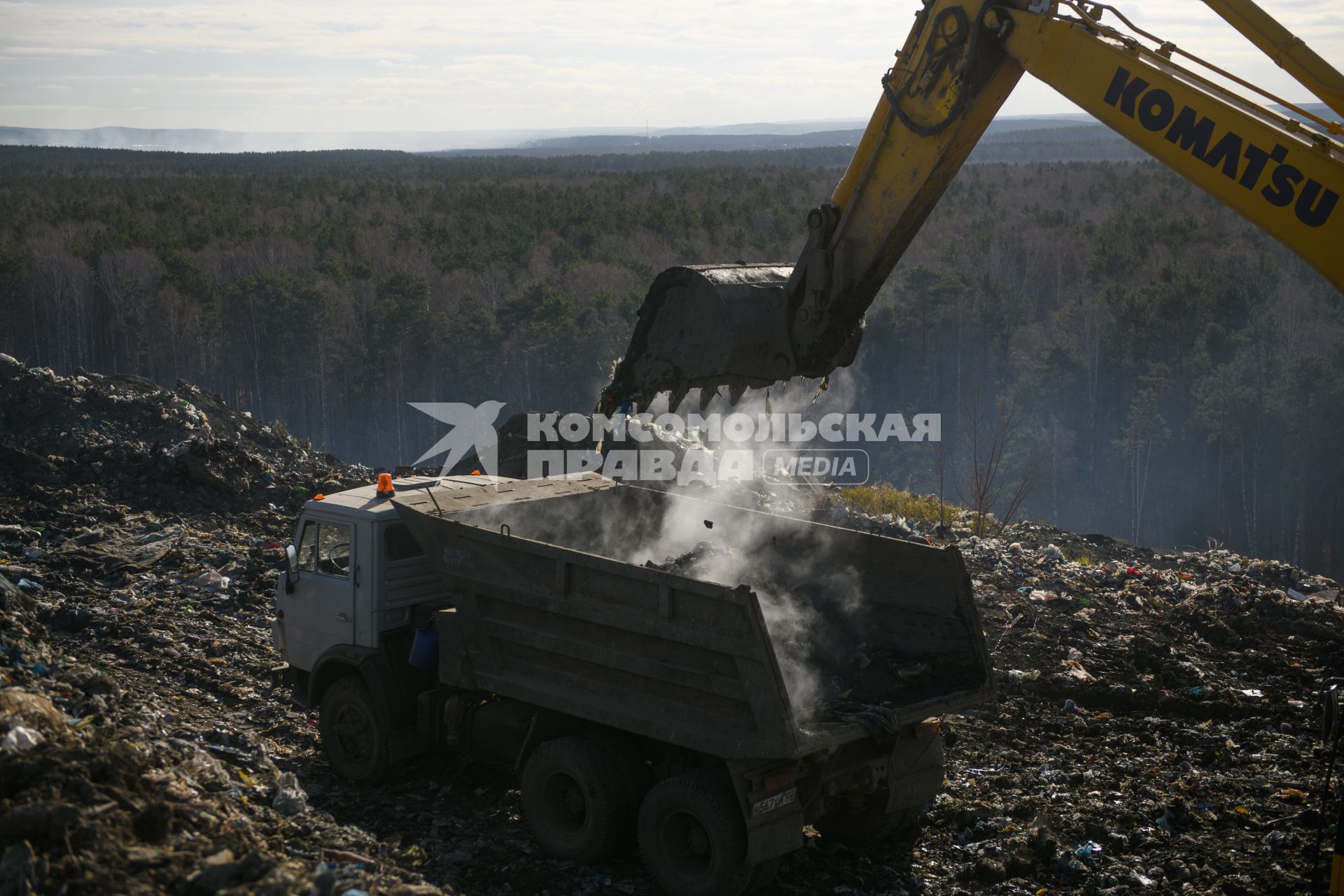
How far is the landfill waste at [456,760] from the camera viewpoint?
4.79 metres

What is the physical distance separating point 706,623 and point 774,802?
0.93 m

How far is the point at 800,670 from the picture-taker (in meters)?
6.34

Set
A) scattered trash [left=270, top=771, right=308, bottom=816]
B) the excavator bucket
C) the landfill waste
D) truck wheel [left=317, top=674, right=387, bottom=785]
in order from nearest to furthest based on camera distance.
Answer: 1. the landfill waste
2. scattered trash [left=270, top=771, right=308, bottom=816]
3. the excavator bucket
4. truck wheel [left=317, top=674, right=387, bottom=785]

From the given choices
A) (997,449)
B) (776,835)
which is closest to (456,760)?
(776,835)

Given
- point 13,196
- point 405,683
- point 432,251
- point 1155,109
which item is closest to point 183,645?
point 405,683

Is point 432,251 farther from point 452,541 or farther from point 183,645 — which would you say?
point 452,541

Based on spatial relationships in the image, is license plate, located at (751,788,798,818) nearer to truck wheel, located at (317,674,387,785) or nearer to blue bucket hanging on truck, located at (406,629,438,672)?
blue bucket hanging on truck, located at (406,629,438,672)

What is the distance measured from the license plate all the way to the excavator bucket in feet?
8.23

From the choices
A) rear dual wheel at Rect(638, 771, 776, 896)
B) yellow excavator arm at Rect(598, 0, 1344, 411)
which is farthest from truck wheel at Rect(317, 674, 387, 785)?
yellow excavator arm at Rect(598, 0, 1344, 411)

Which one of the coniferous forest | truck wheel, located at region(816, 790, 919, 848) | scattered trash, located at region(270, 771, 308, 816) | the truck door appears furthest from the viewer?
the coniferous forest

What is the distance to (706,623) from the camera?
18.1 ft

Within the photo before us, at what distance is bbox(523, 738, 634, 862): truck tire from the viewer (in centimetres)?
603

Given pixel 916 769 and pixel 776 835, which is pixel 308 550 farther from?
pixel 916 769

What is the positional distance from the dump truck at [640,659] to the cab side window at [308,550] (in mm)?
15
